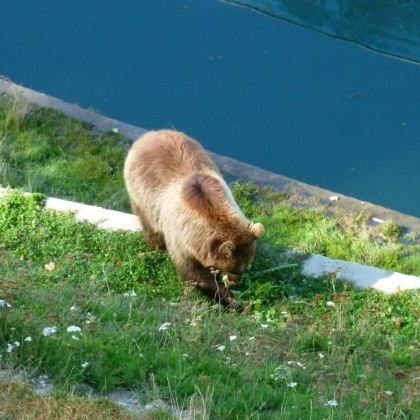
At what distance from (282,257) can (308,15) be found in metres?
5.10

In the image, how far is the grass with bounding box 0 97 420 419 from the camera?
210 inches

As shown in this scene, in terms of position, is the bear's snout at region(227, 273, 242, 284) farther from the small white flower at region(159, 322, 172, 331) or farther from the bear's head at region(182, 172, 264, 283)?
the small white flower at region(159, 322, 172, 331)

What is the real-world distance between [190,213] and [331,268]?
170 cm

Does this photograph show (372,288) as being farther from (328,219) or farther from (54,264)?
(54,264)

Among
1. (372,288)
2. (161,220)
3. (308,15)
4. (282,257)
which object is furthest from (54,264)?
(308,15)

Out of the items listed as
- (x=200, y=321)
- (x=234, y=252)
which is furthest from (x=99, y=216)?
(x=200, y=321)

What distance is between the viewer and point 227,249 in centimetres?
853

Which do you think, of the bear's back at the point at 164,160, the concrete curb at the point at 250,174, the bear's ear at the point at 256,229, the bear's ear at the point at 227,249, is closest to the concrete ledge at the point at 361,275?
the bear's ear at the point at 256,229

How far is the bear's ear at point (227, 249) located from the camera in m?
8.48

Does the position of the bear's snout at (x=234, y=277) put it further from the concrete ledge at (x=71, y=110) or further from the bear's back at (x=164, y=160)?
the concrete ledge at (x=71, y=110)

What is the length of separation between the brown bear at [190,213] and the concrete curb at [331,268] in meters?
0.36

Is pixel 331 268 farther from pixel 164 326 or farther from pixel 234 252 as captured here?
pixel 164 326

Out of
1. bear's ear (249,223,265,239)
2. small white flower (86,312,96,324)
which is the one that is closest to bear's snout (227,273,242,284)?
bear's ear (249,223,265,239)

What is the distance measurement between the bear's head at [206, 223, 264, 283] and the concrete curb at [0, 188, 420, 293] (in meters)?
0.92
